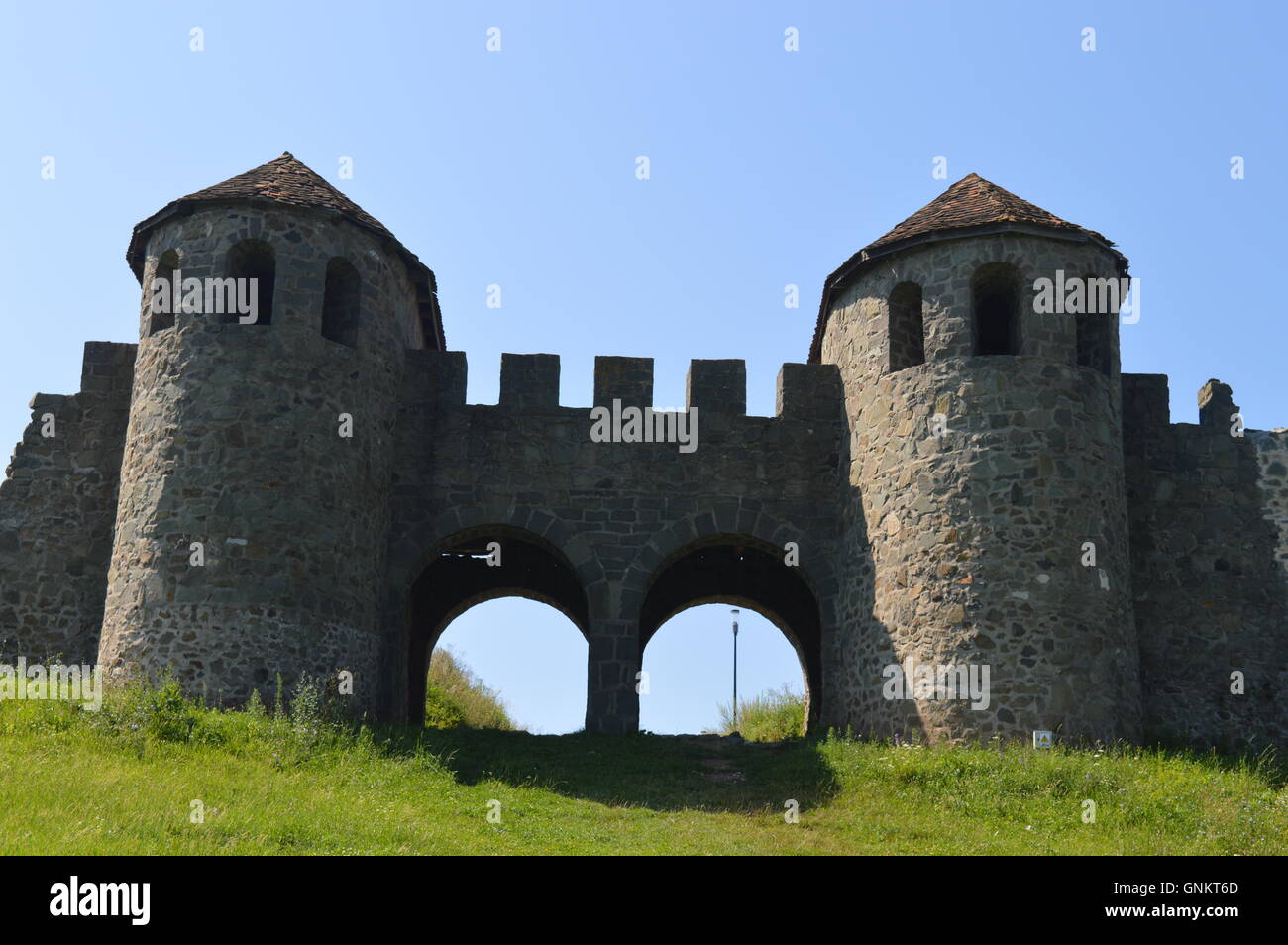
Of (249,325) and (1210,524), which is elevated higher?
(249,325)

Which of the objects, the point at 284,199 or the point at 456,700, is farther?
the point at 456,700

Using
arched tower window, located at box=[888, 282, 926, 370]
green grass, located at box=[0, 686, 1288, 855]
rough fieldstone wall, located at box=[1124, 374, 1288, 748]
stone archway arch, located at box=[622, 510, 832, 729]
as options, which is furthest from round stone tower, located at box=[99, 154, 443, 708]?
rough fieldstone wall, located at box=[1124, 374, 1288, 748]

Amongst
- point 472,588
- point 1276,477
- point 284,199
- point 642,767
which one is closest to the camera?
point 642,767

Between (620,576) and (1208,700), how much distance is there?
7639mm

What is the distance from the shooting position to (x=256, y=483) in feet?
55.9

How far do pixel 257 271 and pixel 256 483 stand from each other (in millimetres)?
3319

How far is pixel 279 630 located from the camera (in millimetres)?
16656

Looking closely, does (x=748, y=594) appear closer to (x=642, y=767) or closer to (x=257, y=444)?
(x=642, y=767)

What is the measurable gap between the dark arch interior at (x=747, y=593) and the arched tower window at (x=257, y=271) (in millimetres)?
6945

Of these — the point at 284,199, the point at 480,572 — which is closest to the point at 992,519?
the point at 480,572

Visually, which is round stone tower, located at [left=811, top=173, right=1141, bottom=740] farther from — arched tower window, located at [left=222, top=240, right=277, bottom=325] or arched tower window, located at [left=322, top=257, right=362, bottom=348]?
arched tower window, located at [left=222, top=240, right=277, bottom=325]

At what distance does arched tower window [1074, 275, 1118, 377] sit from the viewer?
1817 cm
